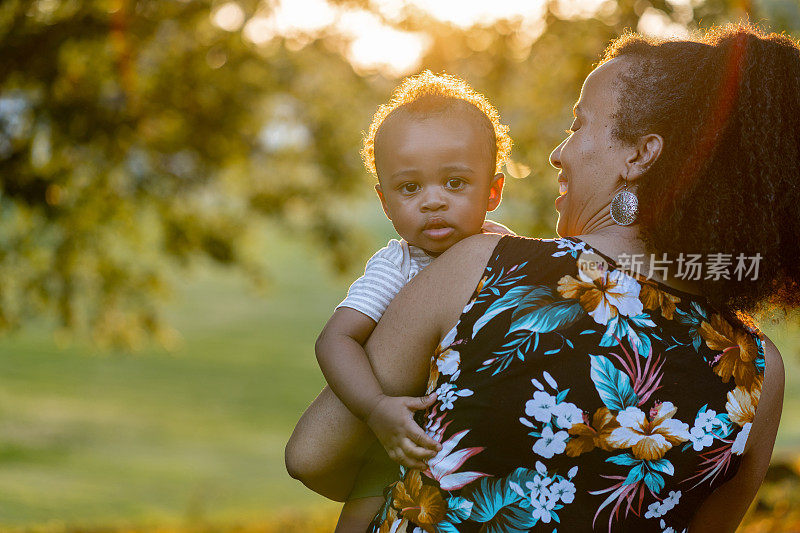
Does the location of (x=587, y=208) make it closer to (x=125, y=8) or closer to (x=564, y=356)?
(x=564, y=356)

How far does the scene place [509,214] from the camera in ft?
24.1

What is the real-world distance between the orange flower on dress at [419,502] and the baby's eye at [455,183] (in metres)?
0.76

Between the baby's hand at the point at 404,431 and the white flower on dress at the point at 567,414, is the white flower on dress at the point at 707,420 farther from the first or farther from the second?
the baby's hand at the point at 404,431

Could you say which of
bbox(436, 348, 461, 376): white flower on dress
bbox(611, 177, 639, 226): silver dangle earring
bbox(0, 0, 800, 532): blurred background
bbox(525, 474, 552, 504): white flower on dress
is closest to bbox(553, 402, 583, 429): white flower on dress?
bbox(525, 474, 552, 504): white flower on dress

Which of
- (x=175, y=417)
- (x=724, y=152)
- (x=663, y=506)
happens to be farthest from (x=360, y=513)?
(x=175, y=417)

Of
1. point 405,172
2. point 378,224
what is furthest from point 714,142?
point 378,224

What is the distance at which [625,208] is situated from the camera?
6.40ft

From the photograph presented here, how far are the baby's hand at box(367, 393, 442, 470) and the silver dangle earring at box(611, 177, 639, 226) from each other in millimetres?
588

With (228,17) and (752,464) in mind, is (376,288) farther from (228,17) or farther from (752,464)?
(228,17)

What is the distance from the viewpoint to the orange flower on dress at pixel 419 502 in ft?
5.83

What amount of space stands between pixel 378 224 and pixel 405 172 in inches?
1693

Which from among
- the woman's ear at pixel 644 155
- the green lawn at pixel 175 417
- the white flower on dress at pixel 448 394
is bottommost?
the green lawn at pixel 175 417

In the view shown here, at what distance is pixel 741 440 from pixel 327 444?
2.98 feet

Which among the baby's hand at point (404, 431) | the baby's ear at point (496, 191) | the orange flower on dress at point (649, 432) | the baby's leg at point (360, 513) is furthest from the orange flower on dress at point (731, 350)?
the baby's leg at point (360, 513)
